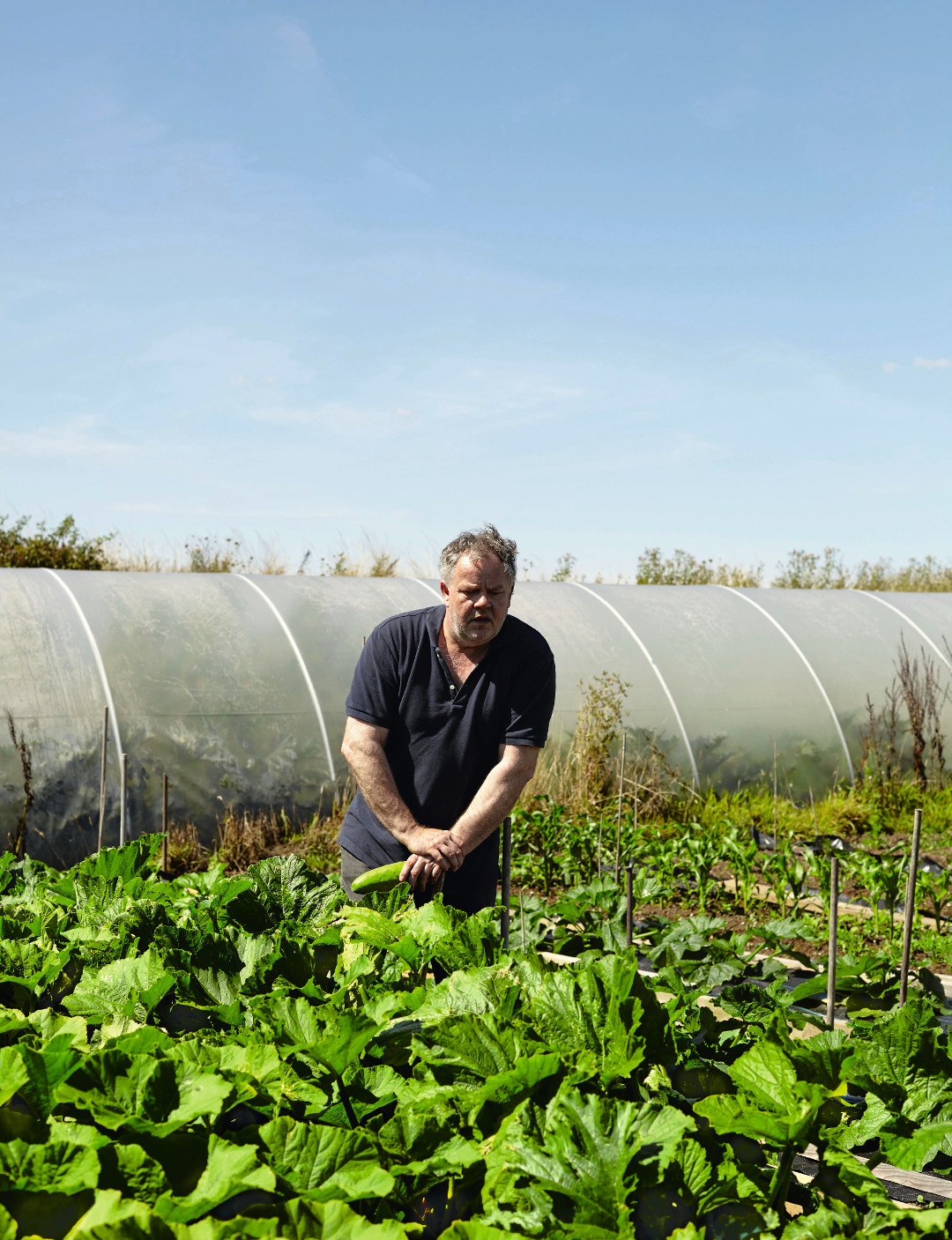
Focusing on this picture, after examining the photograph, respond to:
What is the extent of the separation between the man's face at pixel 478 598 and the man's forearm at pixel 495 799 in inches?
13.2

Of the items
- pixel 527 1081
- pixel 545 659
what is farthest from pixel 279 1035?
pixel 545 659

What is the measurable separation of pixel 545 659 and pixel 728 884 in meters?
3.79

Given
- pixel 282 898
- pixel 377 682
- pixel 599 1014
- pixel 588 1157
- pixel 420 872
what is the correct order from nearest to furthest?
pixel 588 1157
pixel 599 1014
pixel 282 898
pixel 420 872
pixel 377 682

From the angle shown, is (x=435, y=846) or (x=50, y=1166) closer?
(x=50, y=1166)

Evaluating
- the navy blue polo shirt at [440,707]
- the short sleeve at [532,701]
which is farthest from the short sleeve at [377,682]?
the short sleeve at [532,701]

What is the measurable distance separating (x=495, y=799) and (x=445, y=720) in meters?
0.33

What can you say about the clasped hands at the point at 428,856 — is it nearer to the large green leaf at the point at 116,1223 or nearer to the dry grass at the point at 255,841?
the large green leaf at the point at 116,1223

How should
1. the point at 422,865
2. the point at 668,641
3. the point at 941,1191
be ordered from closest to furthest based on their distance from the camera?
the point at 941,1191 → the point at 422,865 → the point at 668,641

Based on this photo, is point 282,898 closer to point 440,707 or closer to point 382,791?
point 382,791

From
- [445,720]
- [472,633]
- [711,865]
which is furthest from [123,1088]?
[711,865]

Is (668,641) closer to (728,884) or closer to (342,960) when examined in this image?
(728,884)

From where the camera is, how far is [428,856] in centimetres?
217

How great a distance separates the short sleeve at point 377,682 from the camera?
2691 millimetres

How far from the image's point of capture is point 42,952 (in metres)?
1.47
